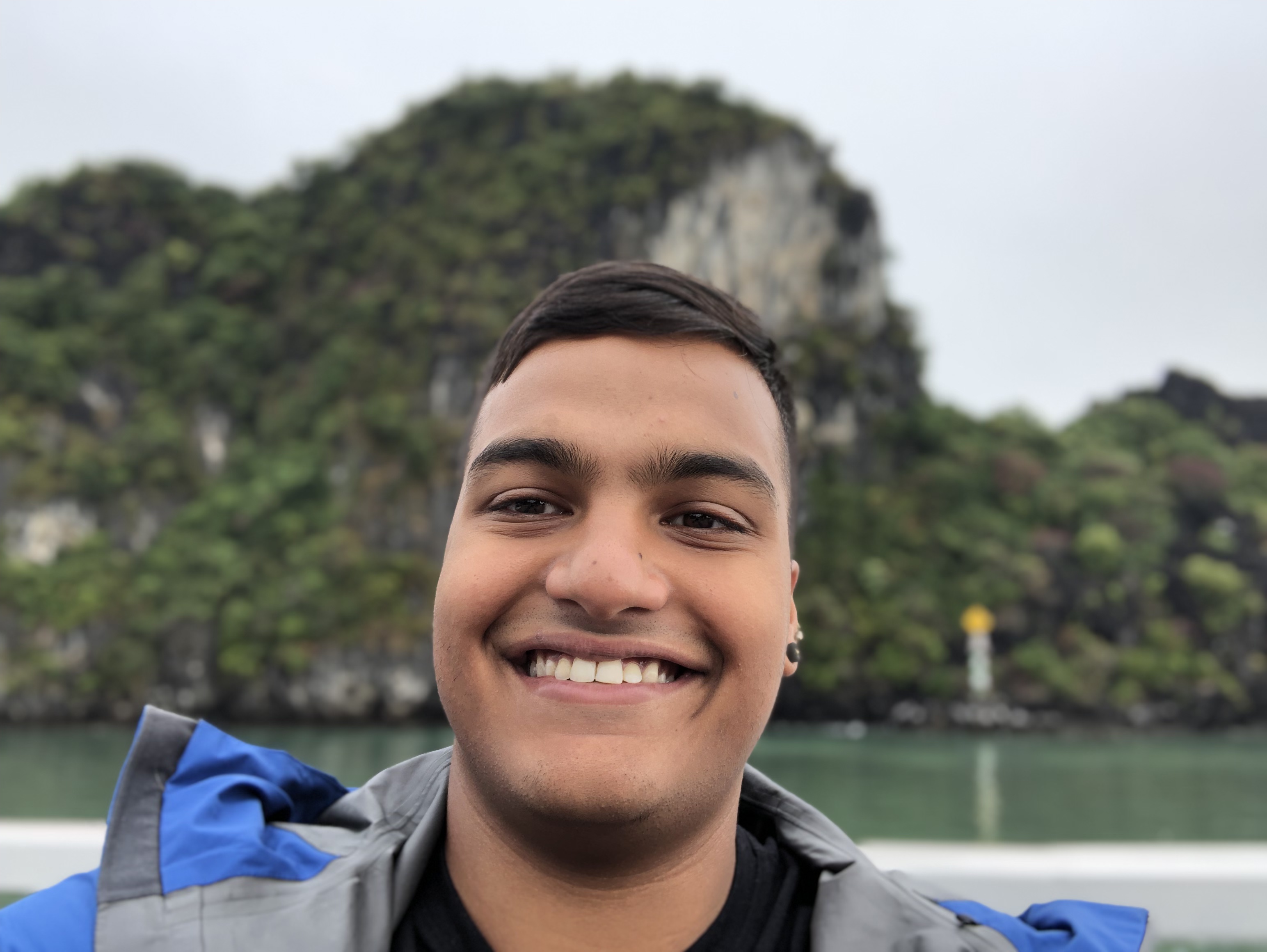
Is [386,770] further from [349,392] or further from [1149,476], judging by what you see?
[1149,476]

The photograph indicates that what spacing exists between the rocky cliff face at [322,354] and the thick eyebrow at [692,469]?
23.9 metres

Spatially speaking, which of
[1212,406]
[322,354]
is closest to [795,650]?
[322,354]

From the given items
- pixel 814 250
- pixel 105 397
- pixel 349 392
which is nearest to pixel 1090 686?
pixel 814 250

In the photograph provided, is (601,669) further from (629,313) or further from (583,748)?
(629,313)

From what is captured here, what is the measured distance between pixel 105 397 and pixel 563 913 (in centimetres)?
3510

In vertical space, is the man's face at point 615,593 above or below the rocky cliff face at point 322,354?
below

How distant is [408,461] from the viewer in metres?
27.7

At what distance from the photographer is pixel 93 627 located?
84.0ft

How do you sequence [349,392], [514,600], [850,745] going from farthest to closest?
[349,392] < [850,745] < [514,600]

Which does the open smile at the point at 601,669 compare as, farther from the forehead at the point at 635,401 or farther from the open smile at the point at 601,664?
the forehead at the point at 635,401

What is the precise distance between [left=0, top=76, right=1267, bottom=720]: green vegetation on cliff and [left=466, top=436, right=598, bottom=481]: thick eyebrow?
24086 millimetres

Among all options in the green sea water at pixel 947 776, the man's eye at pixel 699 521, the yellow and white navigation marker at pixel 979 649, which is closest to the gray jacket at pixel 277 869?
the man's eye at pixel 699 521

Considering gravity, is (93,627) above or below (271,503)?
below

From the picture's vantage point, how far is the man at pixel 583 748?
0.71m
